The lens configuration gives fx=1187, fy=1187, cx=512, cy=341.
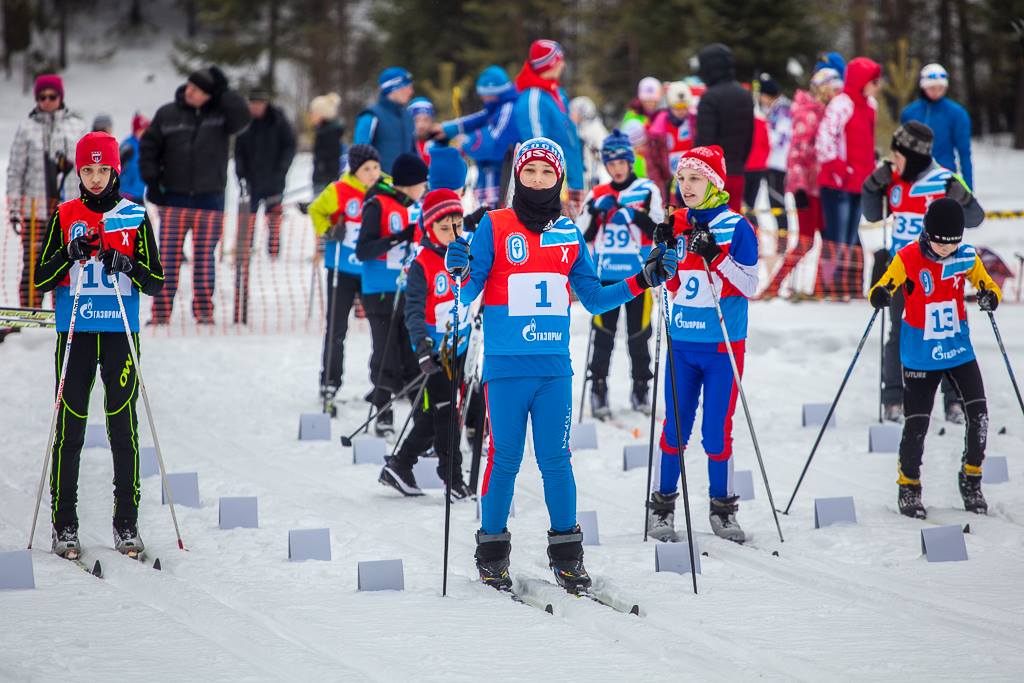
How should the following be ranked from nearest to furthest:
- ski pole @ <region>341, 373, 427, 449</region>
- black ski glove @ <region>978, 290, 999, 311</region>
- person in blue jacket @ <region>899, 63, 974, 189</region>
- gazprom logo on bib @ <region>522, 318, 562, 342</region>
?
1. gazprom logo on bib @ <region>522, 318, 562, 342</region>
2. black ski glove @ <region>978, 290, 999, 311</region>
3. ski pole @ <region>341, 373, 427, 449</region>
4. person in blue jacket @ <region>899, 63, 974, 189</region>

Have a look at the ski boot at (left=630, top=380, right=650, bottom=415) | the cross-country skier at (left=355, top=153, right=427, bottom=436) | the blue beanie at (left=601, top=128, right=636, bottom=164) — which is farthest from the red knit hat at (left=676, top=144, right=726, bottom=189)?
the ski boot at (left=630, top=380, right=650, bottom=415)

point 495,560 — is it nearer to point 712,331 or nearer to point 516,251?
point 516,251

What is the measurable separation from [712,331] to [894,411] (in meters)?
3.08

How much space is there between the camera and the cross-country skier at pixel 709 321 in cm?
588

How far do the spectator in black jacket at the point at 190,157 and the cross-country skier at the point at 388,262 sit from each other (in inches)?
121

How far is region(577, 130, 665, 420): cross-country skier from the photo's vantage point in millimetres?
8188

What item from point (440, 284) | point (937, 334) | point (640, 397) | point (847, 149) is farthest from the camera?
point (847, 149)

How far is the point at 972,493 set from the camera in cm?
638

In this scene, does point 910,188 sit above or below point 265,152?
below

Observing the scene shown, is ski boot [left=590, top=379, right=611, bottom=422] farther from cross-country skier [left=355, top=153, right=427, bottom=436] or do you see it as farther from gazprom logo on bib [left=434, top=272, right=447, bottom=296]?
gazprom logo on bib [left=434, top=272, right=447, bottom=296]

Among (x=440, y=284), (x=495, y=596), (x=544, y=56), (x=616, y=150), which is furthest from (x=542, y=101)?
(x=495, y=596)

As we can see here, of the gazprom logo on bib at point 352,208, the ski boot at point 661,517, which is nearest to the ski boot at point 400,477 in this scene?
the ski boot at point 661,517

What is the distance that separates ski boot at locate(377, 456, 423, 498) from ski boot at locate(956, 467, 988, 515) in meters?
2.99

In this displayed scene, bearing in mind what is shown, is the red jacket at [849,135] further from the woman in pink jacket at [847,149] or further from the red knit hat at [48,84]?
the red knit hat at [48,84]
